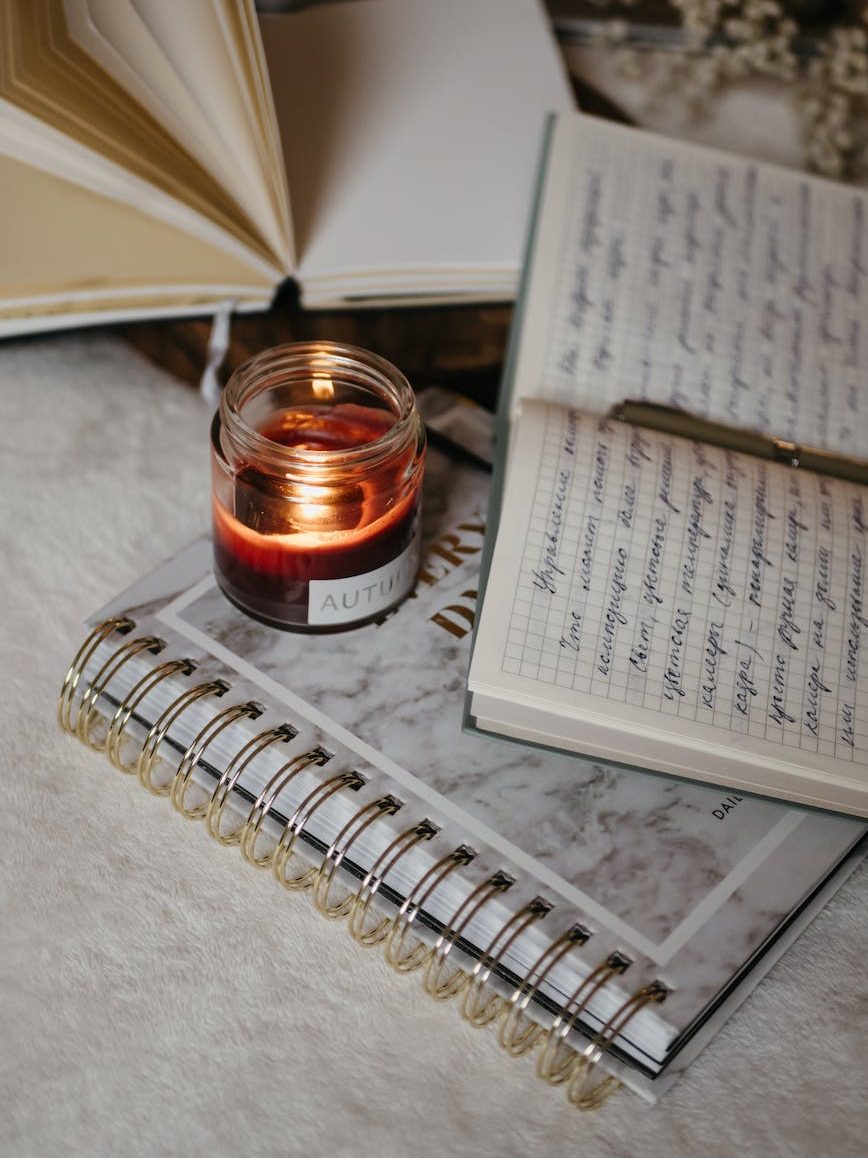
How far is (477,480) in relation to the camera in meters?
0.80

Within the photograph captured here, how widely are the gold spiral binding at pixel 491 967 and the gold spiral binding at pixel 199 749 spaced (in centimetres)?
17

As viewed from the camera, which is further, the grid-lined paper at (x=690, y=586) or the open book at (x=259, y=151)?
the open book at (x=259, y=151)

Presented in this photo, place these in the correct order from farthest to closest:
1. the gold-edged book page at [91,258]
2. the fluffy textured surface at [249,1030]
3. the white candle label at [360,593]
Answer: the gold-edged book page at [91,258], the white candle label at [360,593], the fluffy textured surface at [249,1030]

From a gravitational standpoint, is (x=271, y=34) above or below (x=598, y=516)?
above

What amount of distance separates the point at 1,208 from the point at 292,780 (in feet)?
1.42

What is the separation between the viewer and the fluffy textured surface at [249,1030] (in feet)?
1.83

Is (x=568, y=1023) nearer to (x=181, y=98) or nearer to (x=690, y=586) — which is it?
(x=690, y=586)

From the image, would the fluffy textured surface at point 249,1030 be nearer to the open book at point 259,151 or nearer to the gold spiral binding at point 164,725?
the gold spiral binding at point 164,725

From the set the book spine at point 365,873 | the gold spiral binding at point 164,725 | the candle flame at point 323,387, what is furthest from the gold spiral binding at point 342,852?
the candle flame at point 323,387

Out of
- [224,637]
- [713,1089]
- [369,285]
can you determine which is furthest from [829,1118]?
[369,285]

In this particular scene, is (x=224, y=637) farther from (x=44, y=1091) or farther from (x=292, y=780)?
(x=44, y=1091)

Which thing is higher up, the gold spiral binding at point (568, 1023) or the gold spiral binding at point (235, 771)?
the gold spiral binding at point (235, 771)

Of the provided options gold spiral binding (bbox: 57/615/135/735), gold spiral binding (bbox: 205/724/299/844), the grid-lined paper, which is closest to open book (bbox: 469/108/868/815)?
the grid-lined paper

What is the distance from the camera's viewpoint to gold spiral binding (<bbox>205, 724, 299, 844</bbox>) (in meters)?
0.63
